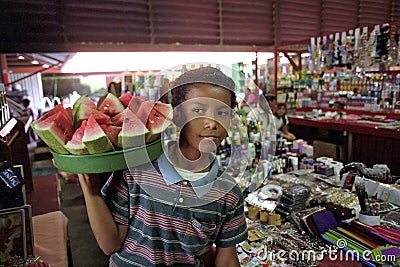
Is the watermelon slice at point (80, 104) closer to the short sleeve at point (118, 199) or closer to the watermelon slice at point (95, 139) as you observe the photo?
the watermelon slice at point (95, 139)

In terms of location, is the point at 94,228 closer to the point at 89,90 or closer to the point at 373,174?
the point at 373,174

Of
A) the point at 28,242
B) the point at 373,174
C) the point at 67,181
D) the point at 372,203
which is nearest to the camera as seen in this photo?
the point at 28,242

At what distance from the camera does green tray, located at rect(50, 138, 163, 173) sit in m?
0.68

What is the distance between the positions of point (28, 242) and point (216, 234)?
2.35ft

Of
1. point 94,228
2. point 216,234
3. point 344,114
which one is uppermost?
point 94,228

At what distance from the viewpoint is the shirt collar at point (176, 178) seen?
878 mm

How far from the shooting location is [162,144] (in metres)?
0.81

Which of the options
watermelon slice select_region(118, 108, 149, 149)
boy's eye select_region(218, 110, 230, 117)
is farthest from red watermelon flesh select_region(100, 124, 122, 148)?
boy's eye select_region(218, 110, 230, 117)

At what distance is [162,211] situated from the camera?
876 mm

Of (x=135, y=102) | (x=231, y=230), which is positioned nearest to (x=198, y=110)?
(x=135, y=102)

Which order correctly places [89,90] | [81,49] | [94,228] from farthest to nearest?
[89,90], [81,49], [94,228]

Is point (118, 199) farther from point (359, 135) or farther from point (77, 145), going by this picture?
point (359, 135)

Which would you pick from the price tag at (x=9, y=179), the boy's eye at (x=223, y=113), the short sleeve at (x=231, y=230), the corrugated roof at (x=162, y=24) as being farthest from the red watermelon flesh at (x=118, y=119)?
the corrugated roof at (x=162, y=24)

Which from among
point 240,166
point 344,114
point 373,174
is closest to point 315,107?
point 344,114
